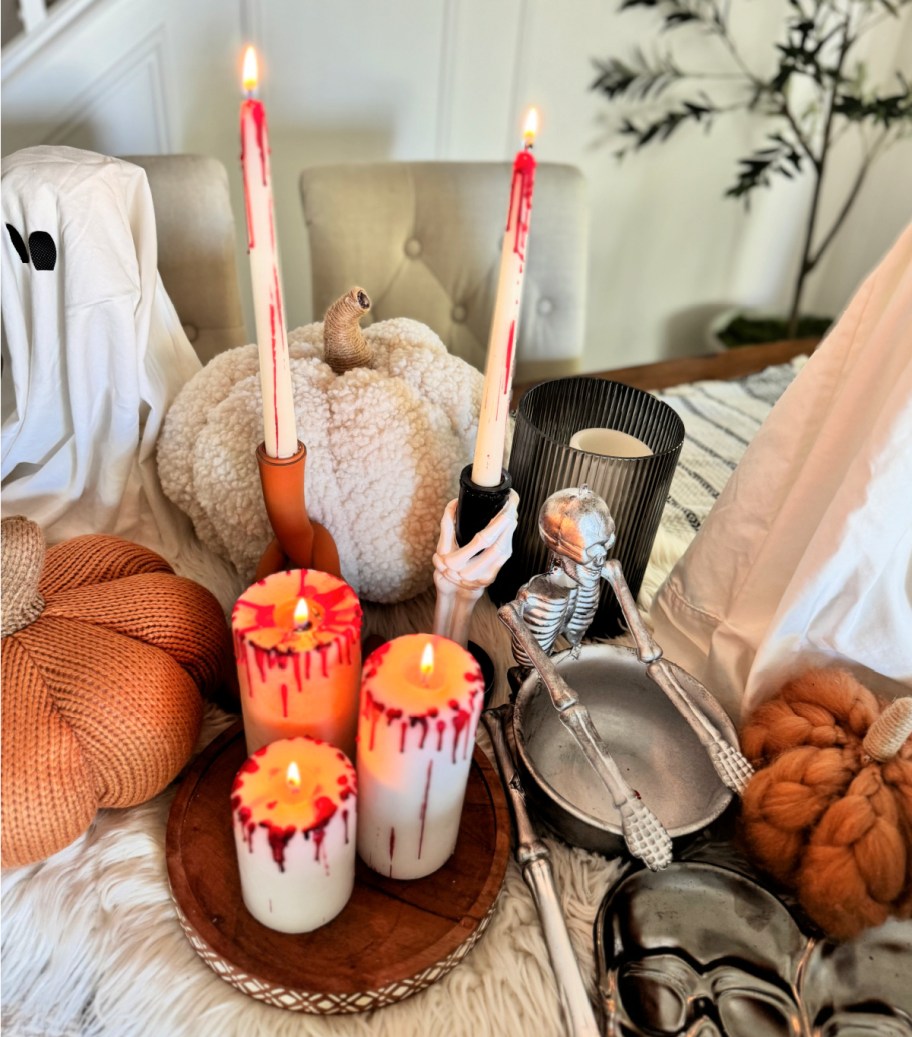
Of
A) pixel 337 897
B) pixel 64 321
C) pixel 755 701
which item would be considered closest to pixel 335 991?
pixel 337 897

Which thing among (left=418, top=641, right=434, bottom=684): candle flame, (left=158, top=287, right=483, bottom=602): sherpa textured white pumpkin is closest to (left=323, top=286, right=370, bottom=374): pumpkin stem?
(left=158, top=287, right=483, bottom=602): sherpa textured white pumpkin

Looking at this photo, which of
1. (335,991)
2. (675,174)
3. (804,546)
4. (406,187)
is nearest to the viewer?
(335,991)

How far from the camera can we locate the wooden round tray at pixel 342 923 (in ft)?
1.17

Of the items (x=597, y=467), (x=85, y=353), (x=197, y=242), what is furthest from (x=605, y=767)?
(x=197, y=242)

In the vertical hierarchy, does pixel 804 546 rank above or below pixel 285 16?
below

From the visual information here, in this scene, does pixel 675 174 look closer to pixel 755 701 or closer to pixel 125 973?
pixel 755 701

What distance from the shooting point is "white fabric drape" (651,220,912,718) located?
15.8 inches

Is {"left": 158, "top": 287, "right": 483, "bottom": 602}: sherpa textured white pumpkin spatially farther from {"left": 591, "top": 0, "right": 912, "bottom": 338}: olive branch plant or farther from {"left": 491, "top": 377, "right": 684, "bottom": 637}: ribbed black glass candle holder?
{"left": 591, "top": 0, "right": 912, "bottom": 338}: olive branch plant

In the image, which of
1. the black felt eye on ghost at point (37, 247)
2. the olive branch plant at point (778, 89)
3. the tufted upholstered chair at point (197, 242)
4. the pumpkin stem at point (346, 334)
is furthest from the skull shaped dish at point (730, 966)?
the olive branch plant at point (778, 89)

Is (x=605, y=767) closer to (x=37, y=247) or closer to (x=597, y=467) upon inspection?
(x=597, y=467)

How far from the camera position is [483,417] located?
16.4 inches

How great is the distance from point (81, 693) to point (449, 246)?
67 cm

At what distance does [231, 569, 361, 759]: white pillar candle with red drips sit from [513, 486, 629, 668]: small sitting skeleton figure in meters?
0.10

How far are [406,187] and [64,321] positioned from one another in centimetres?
47
